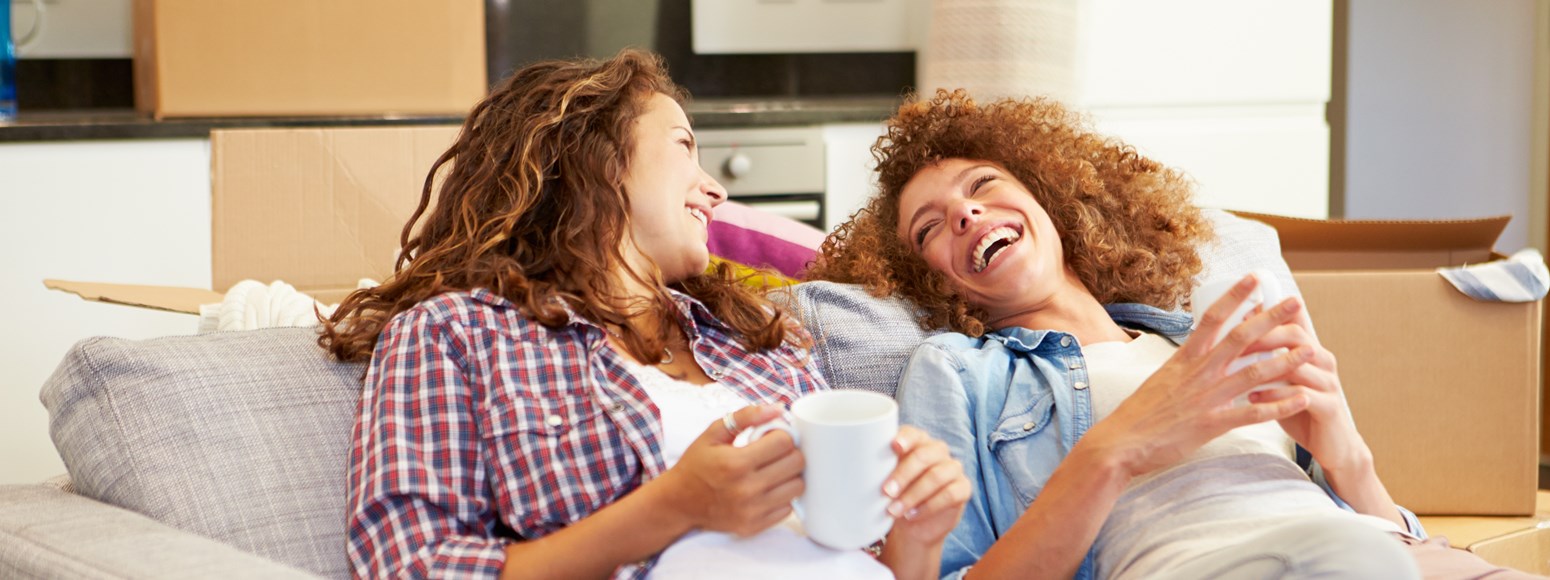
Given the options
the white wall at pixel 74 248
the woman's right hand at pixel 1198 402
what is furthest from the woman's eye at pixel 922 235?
the white wall at pixel 74 248

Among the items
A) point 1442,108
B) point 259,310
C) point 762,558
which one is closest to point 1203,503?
point 762,558

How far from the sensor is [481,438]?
1.14 metres

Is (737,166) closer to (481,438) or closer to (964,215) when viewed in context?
(964,215)

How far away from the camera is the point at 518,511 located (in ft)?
3.66

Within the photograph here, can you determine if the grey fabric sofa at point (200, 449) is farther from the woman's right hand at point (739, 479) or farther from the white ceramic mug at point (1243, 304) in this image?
the white ceramic mug at point (1243, 304)

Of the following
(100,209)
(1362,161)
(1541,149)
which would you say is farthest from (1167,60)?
(100,209)

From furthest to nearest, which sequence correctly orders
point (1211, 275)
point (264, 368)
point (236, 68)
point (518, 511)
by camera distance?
1. point (236, 68)
2. point (1211, 275)
3. point (264, 368)
4. point (518, 511)

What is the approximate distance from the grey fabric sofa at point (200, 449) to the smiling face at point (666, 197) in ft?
0.97

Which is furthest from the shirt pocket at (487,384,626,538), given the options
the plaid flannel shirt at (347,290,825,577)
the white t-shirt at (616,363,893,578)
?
the white t-shirt at (616,363,893,578)

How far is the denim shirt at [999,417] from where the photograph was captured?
1396 millimetres

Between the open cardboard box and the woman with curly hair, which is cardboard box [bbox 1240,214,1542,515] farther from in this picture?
the woman with curly hair

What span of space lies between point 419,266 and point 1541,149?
341 cm

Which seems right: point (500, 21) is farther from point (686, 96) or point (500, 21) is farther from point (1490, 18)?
point (1490, 18)

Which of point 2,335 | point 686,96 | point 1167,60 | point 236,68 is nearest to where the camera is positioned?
point 686,96
